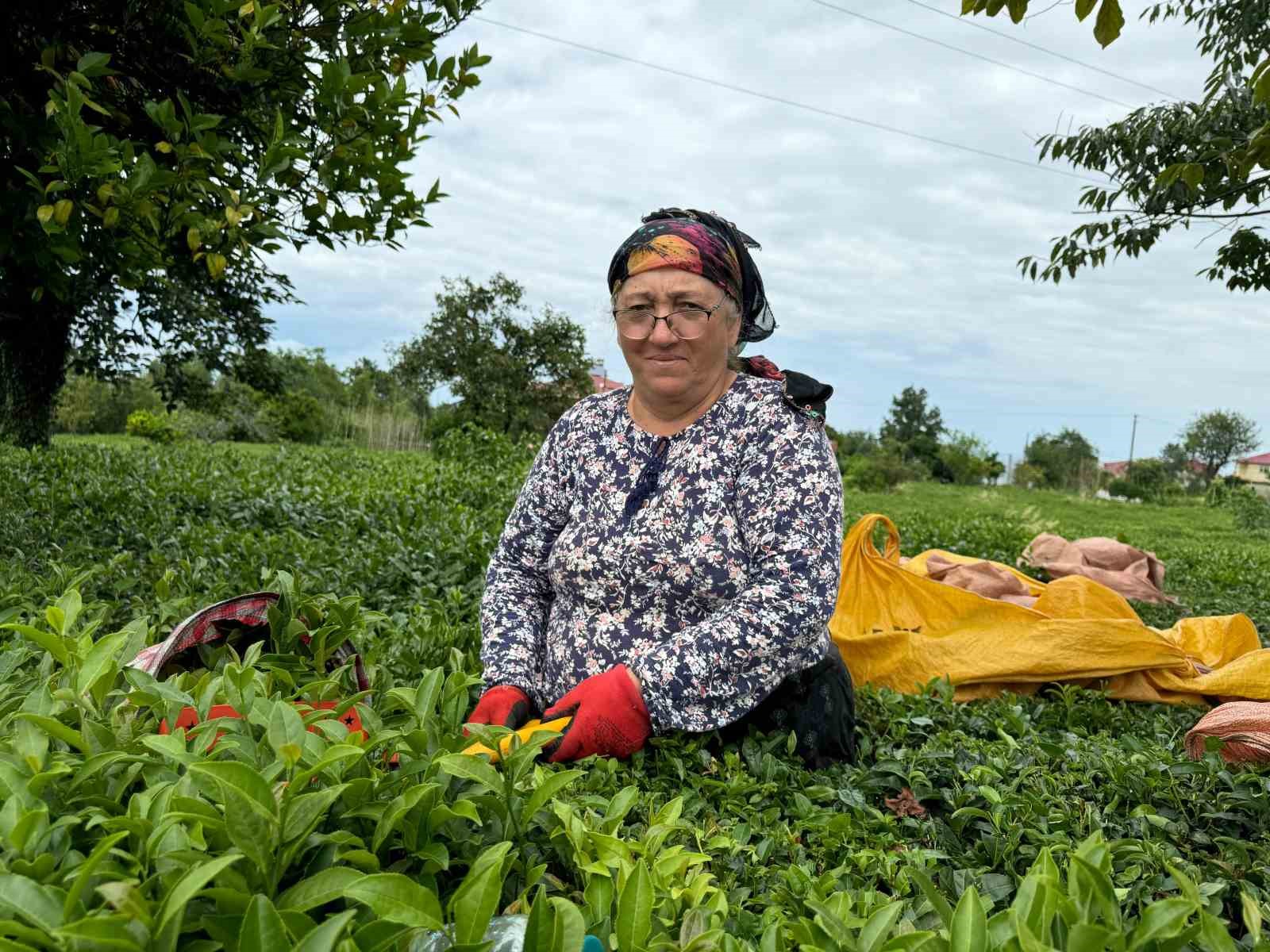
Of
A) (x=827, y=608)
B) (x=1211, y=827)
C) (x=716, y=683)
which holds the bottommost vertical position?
(x=1211, y=827)

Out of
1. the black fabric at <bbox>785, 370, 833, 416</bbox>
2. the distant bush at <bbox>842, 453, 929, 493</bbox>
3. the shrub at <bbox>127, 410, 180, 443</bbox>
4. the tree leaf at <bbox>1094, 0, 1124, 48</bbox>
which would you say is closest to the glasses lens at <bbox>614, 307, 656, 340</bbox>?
the black fabric at <bbox>785, 370, 833, 416</bbox>

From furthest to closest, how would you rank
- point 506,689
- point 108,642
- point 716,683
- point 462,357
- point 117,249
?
point 462,357 → point 117,249 → point 506,689 → point 716,683 → point 108,642

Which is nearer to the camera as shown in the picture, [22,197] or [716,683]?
[716,683]

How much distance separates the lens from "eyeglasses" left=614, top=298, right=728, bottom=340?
249cm

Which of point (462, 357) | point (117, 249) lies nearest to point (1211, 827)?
point (117, 249)

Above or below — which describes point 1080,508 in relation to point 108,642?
above

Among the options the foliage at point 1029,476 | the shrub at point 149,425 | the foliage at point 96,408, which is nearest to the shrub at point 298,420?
the shrub at point 149,425

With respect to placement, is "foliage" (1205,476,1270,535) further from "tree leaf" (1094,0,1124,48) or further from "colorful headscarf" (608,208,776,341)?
"colorful headscarf" (608,208,776,341)

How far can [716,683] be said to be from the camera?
220 cm

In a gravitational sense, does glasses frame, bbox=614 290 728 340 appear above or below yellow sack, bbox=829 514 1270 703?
above

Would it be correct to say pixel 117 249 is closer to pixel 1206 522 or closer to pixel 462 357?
pixel 1206 522

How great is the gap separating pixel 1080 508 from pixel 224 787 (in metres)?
26.8

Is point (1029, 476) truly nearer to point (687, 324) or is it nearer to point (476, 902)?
point (687, 324)

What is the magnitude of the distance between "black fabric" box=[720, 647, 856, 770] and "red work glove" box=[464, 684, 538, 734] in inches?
20.4
